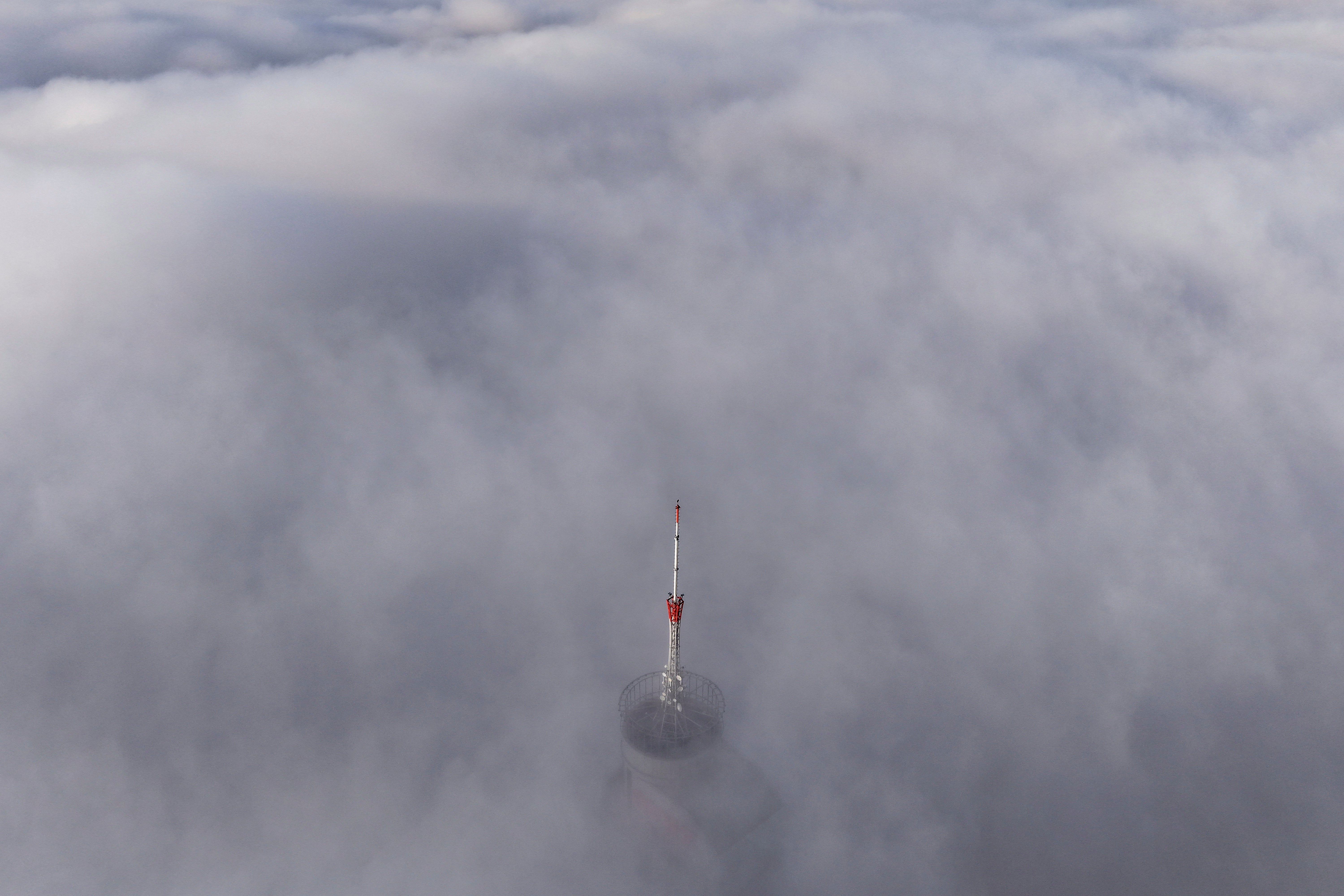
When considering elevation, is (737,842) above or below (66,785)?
above

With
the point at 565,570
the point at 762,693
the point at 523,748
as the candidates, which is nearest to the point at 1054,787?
the point at 762,693

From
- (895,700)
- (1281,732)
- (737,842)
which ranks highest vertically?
(737,842)

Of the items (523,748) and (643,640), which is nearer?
(523,748)

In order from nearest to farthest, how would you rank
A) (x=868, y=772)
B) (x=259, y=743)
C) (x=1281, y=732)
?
(x=868, y=772) → (x=259, y=743) → (x=1281, y=732)

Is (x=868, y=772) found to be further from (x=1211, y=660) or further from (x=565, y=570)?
(x=1211, y=660)

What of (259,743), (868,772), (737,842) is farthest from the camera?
(259,743)

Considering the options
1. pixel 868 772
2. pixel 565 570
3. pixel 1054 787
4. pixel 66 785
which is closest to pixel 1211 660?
pixel 1054 787

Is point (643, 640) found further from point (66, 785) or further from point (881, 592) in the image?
point (66, 785)
